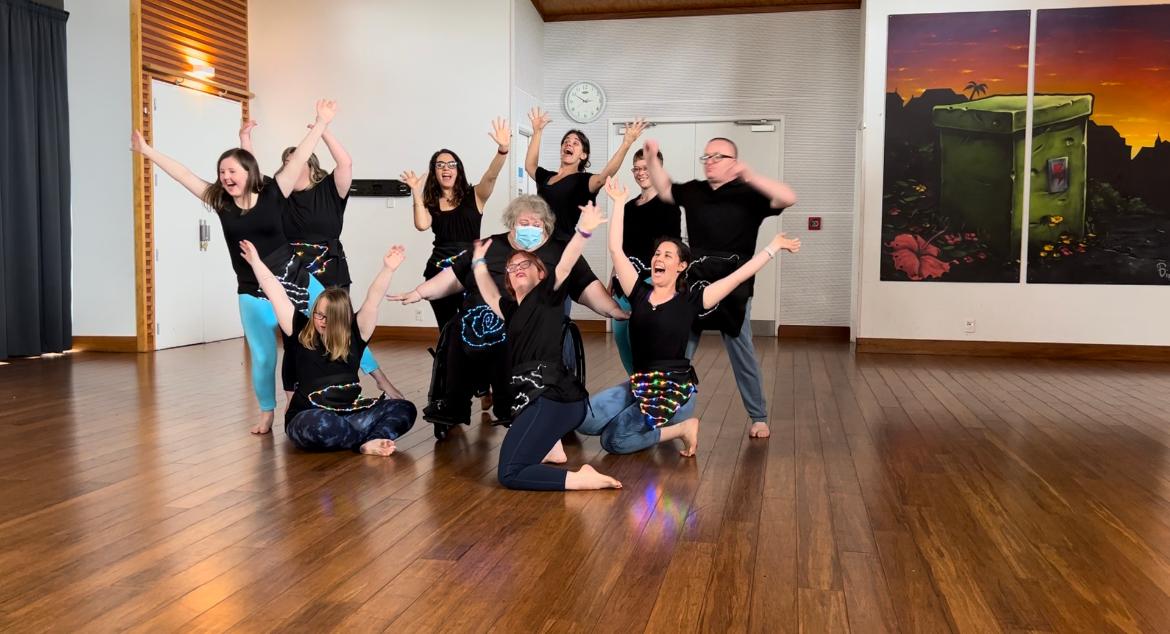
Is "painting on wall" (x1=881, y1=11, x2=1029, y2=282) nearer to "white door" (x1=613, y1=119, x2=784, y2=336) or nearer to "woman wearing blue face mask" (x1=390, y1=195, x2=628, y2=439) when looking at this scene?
"white door" (x1=613, y1=119, x2=784, y2=336)

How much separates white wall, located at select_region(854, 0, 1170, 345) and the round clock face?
9.86ft

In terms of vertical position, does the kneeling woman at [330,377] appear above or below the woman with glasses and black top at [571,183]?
below

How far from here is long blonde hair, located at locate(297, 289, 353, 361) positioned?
4301 mm

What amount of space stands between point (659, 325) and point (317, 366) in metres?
1.56

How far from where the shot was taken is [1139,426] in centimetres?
523

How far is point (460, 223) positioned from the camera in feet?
16.9

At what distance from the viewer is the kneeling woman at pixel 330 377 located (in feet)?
14.1

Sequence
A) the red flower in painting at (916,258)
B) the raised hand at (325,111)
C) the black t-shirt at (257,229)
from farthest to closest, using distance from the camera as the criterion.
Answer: the red flower in painting at (916,258) → the black t-shirt at (257,229) → the raised hand at (325,111)

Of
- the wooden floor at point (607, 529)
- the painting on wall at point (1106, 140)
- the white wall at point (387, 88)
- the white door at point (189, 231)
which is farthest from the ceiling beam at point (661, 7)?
the wooden floor at point (607, 529)

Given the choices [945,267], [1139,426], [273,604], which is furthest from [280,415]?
[945,267]

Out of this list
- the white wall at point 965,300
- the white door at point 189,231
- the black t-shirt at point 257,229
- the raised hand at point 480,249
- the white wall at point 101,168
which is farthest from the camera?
the white door at point 189,231

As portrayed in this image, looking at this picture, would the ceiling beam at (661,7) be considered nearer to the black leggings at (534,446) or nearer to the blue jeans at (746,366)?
the blue jeans at (746,366)

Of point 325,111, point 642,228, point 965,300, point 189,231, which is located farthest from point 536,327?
point 189,231

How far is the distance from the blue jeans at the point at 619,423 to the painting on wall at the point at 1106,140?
5.73m
